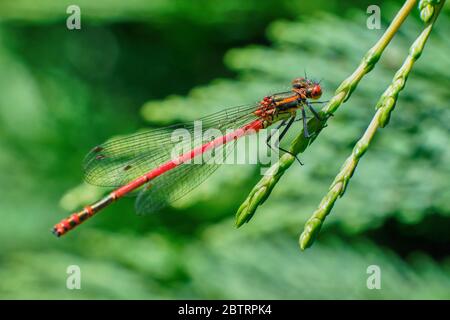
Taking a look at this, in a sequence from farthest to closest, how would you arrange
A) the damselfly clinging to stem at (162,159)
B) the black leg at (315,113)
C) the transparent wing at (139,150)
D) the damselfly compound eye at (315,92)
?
the transparent wing at (139,150)
the damselfly clinging to stem at (162,159)
the damselfly compound eye at (315,92)
the black leg at (315,113)

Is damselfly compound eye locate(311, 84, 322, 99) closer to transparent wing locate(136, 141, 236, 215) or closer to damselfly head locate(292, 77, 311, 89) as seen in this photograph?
damselfly head locate(292, 77, 311, 89)

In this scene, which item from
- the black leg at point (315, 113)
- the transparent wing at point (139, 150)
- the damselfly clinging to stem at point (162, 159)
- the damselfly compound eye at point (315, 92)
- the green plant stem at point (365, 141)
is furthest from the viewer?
the transparent wing at point (139, 150)

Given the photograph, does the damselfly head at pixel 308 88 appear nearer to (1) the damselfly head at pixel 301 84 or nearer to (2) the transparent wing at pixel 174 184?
(1) the damselfly head at pixel 301 84

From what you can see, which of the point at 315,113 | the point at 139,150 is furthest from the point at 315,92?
the point at 139,150

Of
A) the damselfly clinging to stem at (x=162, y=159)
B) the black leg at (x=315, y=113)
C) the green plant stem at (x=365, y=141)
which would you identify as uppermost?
the damselfly clinging to stem at (x=162, y=159)

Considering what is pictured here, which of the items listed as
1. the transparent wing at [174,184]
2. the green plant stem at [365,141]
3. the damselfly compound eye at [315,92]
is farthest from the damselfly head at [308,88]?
the green plant stem at [365,141]

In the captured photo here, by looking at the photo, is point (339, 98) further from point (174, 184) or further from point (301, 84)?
point (174, 184)

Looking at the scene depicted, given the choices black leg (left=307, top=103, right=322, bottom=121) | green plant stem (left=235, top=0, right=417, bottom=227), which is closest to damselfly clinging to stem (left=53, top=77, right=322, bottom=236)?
black leg (left=307, top=103, right=322, bottom=121)
